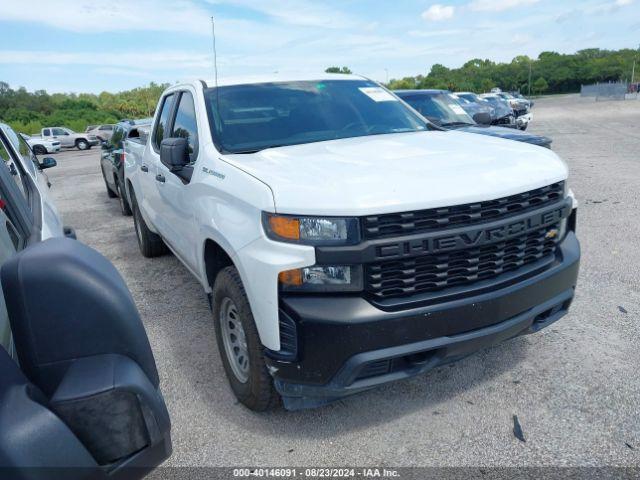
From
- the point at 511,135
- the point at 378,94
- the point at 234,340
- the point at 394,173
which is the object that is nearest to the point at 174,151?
the point at 234,340

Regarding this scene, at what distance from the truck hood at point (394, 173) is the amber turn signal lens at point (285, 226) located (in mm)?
42

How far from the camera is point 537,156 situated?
2959 millimetres

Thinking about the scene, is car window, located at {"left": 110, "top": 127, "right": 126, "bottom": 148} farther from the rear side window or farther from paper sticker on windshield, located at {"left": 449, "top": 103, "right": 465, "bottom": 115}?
paper sticker on windshield, located at {"left": 449, "top": 103, "right": 465, "bottom": 115}

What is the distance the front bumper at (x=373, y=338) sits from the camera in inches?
92.0

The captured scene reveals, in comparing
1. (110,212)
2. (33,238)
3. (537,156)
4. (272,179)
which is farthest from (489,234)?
(110,212)

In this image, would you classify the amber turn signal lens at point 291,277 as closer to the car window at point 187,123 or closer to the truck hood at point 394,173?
the truck hood at point 394,173

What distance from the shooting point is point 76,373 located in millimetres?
1178

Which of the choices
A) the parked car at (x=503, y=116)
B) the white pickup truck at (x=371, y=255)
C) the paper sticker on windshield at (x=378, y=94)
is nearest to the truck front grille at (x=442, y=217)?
the white pickup truck at (x=371, y=255)

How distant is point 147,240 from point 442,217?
4350mm

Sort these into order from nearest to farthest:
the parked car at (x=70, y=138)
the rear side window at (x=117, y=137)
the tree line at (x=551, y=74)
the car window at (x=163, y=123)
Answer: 1. the car window at (x=163, y=123)
2. the rear side window at (x=117, y=137)
3. the parked car at (x=70, y=138)
4. the tree line at (x=551, y=74)

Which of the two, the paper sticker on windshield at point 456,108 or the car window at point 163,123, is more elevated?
the car window at point 163,123

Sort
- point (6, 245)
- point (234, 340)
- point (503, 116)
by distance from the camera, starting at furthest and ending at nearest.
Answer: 1. point (503, 116)
2. point (234, 340)
3. point (6, 245)

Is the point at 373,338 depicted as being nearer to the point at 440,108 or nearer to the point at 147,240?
the point at 147,240

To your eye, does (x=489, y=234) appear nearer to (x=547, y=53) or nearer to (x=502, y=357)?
(x=502, y=357)
